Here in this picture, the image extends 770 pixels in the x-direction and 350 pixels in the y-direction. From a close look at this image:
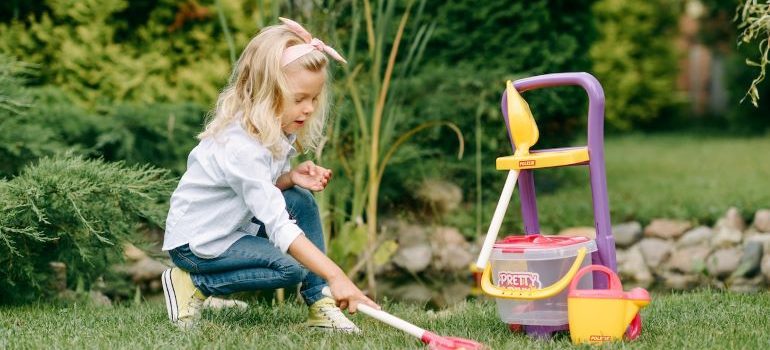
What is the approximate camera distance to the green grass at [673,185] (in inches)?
209

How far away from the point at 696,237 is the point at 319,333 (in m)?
2.93

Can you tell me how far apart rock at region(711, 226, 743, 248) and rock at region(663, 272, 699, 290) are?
269mm

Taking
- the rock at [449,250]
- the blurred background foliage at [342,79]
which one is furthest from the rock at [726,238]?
the rock at [449,250]

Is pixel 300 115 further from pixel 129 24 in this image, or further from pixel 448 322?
pixel 129 24

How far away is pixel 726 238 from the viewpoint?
491cm

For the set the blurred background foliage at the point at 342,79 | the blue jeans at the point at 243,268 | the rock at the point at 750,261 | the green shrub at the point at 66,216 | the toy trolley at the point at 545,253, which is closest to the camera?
the toy trolley at the point at 545,253

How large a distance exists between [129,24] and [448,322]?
353 centimetres

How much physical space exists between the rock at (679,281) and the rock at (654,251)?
13cm

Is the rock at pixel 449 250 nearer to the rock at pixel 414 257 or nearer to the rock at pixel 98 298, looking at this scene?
the rock at pixel 414 257

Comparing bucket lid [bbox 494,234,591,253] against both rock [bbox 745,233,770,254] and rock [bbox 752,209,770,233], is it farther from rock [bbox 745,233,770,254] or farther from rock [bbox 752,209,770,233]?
rock [bbox 752,209,770,233]

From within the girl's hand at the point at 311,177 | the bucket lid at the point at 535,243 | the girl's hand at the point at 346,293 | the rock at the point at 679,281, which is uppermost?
the girl's hand at the point at 311,177

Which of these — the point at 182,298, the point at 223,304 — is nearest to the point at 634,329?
the point at 182,298

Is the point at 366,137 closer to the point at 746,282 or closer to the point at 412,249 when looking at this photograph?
the point at 412,249

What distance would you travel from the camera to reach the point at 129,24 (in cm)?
573
